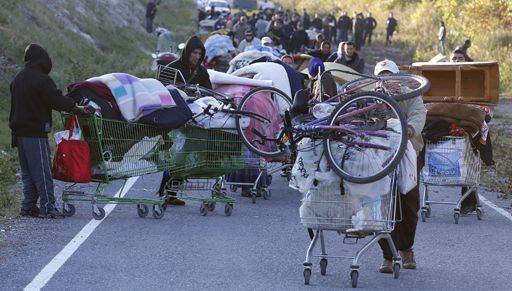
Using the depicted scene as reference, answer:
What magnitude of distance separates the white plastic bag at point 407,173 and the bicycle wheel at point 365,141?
43 cm

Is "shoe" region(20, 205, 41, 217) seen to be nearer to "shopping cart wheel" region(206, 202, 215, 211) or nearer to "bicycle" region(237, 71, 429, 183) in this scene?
"shopping cart wheel" region(206, 202, 215, 211)

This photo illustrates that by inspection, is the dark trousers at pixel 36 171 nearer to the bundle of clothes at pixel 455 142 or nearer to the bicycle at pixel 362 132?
the bicycle at pixel 362 132

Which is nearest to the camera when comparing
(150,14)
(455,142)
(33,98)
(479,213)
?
(33,98)

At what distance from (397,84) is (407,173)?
2.98 feet

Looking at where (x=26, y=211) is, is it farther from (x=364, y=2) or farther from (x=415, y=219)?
(x=364, y=2)

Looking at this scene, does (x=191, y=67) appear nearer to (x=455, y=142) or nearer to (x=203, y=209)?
(x=203, y=209)

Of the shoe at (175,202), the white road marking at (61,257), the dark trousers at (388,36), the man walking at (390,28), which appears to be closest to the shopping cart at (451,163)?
the shoe at (175,202)

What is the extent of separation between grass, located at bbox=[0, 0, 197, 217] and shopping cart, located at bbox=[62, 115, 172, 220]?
1.27 metres

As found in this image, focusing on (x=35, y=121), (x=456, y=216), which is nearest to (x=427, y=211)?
(x=456, y=216)

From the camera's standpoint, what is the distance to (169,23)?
7644 centimetres

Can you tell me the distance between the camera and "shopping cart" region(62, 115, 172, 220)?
41.8 feet

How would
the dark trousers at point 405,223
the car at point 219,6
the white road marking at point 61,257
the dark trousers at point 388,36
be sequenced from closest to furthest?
the white road marking at point 61,257, the dark trousers at point 405,223, the dark trousers at point 388,36, the car at point 219,6

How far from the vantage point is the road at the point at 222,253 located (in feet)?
32.1

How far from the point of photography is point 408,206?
34.0 feet
